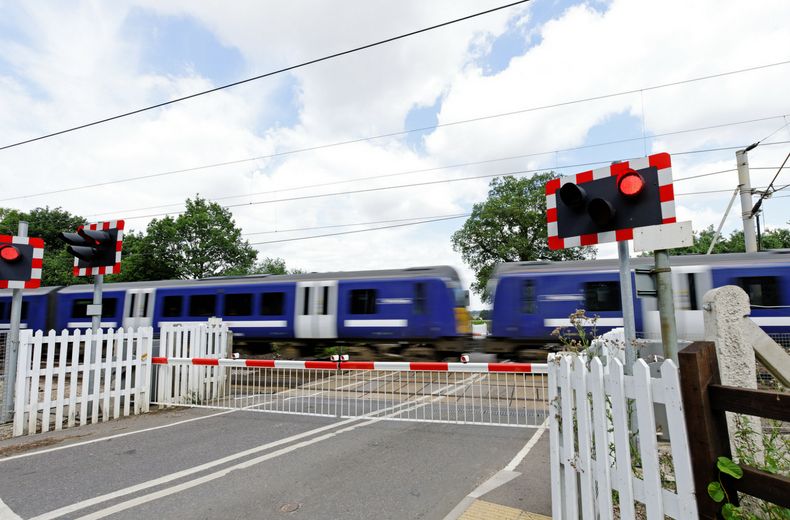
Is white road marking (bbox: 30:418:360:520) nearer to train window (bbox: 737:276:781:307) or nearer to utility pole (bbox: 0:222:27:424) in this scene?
utility pole (bbox: 0:222:27:424)

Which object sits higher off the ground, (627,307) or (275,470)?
(627,307)

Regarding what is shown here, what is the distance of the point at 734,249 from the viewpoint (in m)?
39.1

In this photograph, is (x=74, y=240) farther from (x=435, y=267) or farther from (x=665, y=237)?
(x=435, y=267)

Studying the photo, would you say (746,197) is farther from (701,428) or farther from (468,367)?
(701,428)

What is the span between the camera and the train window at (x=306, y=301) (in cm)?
1501

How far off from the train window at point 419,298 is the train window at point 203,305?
7821 millimetres

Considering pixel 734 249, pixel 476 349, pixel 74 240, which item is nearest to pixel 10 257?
pixel 74 240

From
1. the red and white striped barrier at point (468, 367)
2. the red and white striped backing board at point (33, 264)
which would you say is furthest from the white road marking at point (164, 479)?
the red and white striped backing board at point (33, 264)

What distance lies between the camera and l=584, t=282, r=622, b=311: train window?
11930mm

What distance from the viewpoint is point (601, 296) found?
474 inches

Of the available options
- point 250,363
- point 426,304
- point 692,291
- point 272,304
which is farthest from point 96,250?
point 692,291

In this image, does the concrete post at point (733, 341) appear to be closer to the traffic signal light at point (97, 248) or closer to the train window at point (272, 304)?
the traffic signal light at point (97, 248)

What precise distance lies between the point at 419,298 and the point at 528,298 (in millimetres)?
3333

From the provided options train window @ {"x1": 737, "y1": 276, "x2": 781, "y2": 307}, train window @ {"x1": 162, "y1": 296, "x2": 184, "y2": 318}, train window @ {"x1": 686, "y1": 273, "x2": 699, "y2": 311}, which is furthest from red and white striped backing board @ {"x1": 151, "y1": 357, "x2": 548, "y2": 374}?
train window @ {"x1": 162, "y1": 296, "x2": 184, "y2": 318}
